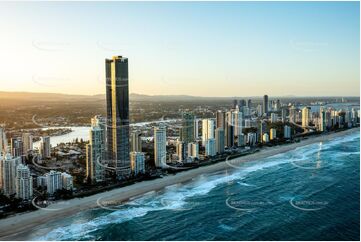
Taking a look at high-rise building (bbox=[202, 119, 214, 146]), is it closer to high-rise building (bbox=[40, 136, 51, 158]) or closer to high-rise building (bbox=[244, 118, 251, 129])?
high-rise building (bbox=[244, 118, 251, 129])

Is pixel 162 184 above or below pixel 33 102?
below

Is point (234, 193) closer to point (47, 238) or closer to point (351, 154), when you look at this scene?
point (47, 238)

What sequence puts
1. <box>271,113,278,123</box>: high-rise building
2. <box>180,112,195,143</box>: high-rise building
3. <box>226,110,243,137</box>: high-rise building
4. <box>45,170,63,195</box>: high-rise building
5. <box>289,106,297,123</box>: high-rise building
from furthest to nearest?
<box>289,106,297,123</box>: high-rise building < <box>271,113,278,123</box>: high-rise building < <box>226,110,243,137</box>: high-rise building < <box>180,112,195,143</box>: high-rise building < <box>45,170,63,195</box>: high-rise building

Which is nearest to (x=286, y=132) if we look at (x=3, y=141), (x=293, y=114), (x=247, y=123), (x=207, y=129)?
(x=247, y=123)

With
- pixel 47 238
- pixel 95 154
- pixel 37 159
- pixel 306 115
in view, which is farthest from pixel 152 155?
pixel 306 115

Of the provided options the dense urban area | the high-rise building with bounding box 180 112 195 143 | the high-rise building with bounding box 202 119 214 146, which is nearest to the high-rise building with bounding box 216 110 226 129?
the dense urban area

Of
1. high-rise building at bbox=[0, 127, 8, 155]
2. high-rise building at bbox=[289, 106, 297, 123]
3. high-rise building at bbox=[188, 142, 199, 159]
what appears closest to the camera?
high-rise building at bbox=[0, 127, 8, 155]

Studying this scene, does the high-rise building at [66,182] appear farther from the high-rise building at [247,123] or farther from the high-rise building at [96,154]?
the high-rise building at [247,123]
